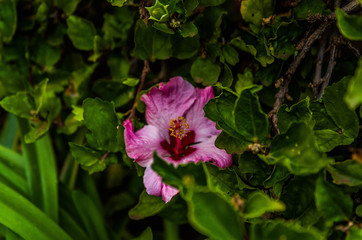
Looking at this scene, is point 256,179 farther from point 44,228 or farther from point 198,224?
point 44,228

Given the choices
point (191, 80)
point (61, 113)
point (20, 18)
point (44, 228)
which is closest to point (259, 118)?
point (191, 80)

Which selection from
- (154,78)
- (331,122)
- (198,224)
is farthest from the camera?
(154,78)

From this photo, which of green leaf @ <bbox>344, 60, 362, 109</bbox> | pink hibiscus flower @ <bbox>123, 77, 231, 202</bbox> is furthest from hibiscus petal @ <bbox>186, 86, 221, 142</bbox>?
green leaf @ <bbox>344, 60, 362, 109</bbox>

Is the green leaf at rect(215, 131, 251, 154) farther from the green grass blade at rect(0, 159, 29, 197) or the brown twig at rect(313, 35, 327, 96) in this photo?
the green grass blade at rect(0, 159, 29, 197)

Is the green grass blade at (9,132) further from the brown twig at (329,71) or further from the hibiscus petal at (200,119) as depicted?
the brown twig at (329,71)

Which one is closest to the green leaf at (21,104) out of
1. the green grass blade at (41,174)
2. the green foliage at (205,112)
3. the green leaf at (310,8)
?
the green foliage at (205,112)

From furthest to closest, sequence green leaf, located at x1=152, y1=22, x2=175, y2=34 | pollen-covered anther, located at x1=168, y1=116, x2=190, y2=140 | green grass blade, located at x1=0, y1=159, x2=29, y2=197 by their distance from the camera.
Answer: green grass blade, located at x1=0, y1=159, x2=29, y2=197 → pollen-covered anther, located at x1=168, y1=116, x2=190, y2=140 → green leaf, located at x1=152, y1=22, x2=175, y2=34

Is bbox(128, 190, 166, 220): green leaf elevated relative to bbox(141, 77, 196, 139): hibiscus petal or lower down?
lower down
